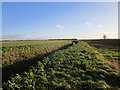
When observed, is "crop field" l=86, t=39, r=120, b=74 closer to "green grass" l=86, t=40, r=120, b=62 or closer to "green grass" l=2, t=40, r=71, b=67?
"green grass" l=86, t=40, r=120, b=62

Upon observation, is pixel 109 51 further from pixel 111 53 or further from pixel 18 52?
pixel 18 52

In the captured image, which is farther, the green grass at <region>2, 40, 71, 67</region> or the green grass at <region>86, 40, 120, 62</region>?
the green grass at <region>86, 40, 120, 62</region>

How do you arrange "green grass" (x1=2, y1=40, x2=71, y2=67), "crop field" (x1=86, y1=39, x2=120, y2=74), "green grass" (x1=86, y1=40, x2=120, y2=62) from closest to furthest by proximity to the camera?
"crop field" (x1=86, y1=39, x2=120, y2=74), "green grass" (x1=2, y1=40, x2=71, y2=67), "green grass" (x1=86, y1=40, x2=120, y2=62)

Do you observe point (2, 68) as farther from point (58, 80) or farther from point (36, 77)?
point (58, 80)

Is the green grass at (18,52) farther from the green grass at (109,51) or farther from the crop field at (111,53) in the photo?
the green grass at (109,51)

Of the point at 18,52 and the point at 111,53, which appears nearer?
the point at 18,52

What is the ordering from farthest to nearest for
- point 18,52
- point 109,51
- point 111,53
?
point 109,51 → point 111,53 → point 18,52

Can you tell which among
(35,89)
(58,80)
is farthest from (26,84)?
(58,80)

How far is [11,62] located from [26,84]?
7.08m

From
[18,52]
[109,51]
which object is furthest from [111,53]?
[18,52]

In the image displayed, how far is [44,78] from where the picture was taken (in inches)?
215

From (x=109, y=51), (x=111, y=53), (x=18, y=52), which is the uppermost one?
(x=18, y=52)

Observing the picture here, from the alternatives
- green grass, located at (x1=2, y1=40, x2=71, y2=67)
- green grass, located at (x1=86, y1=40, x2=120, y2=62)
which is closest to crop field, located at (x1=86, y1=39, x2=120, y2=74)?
green grass, located at (x1=86, y1=40, x2=120, y2=62)

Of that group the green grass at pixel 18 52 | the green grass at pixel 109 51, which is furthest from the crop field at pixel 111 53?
the green grass at pixel 18 52
